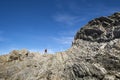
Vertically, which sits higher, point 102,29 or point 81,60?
point 102,29

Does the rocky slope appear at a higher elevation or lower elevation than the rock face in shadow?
lower

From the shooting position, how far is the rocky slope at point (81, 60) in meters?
43.5

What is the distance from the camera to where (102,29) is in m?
54.7

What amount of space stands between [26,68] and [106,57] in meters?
22.6

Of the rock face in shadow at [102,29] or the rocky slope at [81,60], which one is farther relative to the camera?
the rock face in shadow at [102,29]

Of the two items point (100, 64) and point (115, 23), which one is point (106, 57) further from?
point (115, 23)

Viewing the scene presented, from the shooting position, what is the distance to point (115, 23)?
53.1 meters

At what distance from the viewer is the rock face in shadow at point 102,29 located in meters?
51.1

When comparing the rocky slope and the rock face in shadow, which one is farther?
the rock face in shadow

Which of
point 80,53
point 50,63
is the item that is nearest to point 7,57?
point 50,63

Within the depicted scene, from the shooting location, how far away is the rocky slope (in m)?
43.5

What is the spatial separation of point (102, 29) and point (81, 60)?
42.1 feet

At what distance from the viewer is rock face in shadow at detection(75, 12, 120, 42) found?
51125 millimetres

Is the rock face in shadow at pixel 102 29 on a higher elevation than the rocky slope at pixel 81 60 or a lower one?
higher
